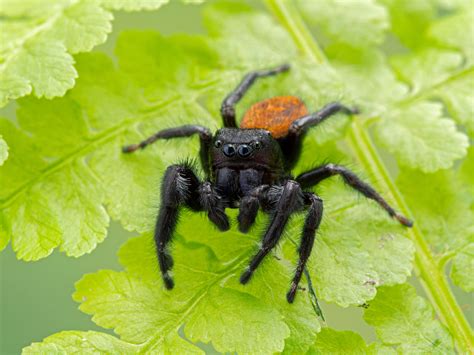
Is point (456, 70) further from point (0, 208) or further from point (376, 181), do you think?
point (0, 208)

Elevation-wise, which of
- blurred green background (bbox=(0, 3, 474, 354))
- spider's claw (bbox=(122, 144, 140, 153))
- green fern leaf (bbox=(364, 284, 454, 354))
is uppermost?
spider's claw (bbox=(122, 144, 140, 153))

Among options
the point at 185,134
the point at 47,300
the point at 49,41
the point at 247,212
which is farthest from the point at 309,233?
the point at 47,300

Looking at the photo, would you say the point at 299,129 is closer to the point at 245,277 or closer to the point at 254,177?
the point at 254,177

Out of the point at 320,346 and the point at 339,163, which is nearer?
the point at 320,346

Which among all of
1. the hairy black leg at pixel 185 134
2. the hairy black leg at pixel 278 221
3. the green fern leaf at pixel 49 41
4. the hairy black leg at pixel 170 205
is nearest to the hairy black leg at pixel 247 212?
the hairy black leg at pixel 278 221

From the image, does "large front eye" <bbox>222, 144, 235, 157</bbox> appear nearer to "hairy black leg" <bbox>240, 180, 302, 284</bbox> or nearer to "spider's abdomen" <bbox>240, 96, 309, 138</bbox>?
"spider's abdomen" <bbox>240, 96, 309, 138</bbox>

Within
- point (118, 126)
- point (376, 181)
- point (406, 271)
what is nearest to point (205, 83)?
point (118, 126)

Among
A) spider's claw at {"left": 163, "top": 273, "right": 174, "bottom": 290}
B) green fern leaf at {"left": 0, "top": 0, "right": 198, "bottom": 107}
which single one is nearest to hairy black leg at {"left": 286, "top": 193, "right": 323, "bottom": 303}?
spider's claw at {"left": 163, "top": 273, "right": 174, "bottom": 290}
